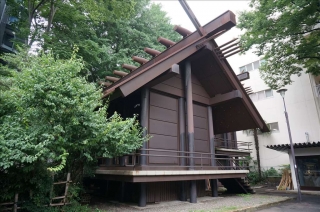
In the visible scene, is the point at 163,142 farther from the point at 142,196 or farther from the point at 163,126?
the point at 142,196

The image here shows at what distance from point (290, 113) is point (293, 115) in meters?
0.32

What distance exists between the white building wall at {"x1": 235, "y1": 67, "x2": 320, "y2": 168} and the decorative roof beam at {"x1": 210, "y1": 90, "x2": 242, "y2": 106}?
37.4 feet

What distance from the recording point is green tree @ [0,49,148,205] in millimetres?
5223

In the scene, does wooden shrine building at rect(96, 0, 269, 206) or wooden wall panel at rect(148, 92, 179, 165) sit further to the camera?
wooden wall panel at rect(148, 92, 179, 165)

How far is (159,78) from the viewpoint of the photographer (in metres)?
9.00

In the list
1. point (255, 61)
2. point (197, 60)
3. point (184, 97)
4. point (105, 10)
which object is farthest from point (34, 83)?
point (255, 61)

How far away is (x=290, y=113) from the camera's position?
65.0 feet

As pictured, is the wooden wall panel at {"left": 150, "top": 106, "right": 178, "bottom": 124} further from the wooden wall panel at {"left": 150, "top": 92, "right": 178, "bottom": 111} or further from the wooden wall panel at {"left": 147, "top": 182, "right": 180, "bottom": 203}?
the wooden wall panel at {"left": 147, "top": 182, "right": 180, "bottom": 203}

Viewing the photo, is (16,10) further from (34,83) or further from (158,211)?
(158,211)

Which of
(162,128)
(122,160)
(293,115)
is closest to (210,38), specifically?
(162,128)

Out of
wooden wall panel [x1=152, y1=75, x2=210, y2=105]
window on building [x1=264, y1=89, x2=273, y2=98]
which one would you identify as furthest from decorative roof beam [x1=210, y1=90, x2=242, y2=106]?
window on building [x1=264, y1=89, x2=273, y2=98]

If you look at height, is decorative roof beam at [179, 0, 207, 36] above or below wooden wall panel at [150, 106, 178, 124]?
above

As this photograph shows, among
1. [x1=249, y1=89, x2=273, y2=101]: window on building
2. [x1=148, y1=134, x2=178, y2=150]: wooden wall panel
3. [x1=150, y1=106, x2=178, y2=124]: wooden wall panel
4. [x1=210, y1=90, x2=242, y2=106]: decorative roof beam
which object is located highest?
[x1=249, y1=89, x2=273, y2=101]: window on building

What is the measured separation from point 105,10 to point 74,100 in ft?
30.4
